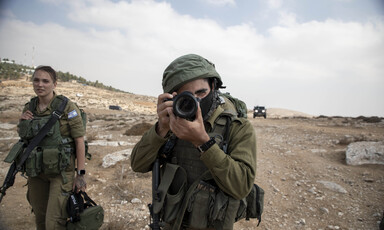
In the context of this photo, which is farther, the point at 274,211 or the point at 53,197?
the point at 274,211

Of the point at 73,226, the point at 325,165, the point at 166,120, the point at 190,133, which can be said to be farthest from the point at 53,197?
the point at 325,165

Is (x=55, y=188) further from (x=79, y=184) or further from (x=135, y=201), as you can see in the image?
(x=135, y=201)

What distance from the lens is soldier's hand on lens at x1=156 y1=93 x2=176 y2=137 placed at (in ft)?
4.07

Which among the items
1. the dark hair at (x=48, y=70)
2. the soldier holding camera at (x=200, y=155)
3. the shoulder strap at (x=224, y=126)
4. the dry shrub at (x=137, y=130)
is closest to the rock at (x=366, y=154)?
the soldier holding camera at (x=200, y=155)

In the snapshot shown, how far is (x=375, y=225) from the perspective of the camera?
334cm

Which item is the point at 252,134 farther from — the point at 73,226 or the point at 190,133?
the point at 73,226

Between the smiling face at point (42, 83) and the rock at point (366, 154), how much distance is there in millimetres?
7186

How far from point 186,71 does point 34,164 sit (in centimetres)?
209

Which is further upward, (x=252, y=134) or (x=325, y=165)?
(x=252, y=134)

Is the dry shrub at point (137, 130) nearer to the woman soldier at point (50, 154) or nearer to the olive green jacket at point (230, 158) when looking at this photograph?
the woman soldier at point (50, 154)

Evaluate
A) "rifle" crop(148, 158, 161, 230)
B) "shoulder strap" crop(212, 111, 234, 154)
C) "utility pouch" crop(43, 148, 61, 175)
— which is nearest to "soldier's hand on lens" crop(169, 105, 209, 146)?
"shoulder strap" crop(212, 111, 234, 154)

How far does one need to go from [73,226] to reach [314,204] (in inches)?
160

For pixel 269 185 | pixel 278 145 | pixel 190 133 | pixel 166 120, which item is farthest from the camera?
pixel 278 145

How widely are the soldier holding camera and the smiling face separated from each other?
5.59ft
